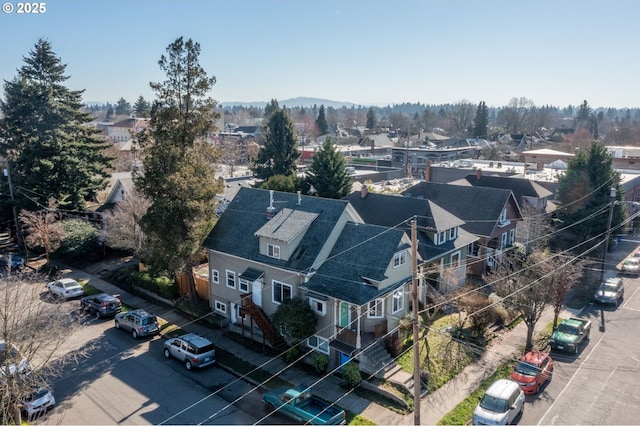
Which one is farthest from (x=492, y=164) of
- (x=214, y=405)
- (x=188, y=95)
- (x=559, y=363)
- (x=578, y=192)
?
(x=214, y=405)

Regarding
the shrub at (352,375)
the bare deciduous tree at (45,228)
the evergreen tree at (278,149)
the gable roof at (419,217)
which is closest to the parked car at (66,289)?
the bare deciduous tree at (45,228)

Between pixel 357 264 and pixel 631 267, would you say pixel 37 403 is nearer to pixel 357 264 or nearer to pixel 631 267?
pixel 357 264

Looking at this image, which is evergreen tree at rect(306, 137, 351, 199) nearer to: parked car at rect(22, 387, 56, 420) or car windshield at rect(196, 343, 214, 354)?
car windshield at rect(196, 343, 214, 354)

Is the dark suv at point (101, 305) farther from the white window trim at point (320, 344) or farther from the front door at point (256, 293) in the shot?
the white window trim at point (320, 344)

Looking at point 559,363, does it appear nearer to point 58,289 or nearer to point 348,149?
point 58,289

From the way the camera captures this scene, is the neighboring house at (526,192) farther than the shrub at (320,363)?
Yes

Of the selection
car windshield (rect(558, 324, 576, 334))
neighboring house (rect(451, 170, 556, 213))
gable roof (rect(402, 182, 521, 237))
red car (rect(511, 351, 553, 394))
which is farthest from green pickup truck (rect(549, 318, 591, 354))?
neighboring house (rect(451, 170, 556, 213))

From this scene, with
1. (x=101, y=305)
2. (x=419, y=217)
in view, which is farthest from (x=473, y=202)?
(x=101, y=305)
